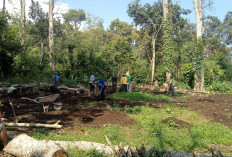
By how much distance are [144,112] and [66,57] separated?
16.8 m

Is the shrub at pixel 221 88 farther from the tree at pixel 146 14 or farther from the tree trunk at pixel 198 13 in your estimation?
the tree at pixel 146 14

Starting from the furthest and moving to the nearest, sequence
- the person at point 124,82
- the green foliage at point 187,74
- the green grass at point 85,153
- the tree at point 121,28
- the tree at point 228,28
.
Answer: the tree at point 121,28, the tree at point 228,28, the green foliage at point 187,74, the person at point 124,82, the green grass at point 85,153


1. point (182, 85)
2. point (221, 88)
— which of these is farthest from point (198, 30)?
point (221, 88)

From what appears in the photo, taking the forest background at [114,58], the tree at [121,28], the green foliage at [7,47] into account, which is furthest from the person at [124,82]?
the tree at [121,28]

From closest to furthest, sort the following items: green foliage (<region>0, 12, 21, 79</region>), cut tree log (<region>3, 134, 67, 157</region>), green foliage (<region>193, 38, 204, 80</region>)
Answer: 1. cut tree log (<region>3, 134, 67, 157</region>)
2. green foliage (<region>0, 12, 21, 79</region>)
3. green foliage (<region>193, 38, 204, 80</region>)

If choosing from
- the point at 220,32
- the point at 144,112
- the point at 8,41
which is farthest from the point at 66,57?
the point at 220,32

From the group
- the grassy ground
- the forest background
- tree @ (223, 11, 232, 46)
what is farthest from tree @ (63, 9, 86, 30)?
the grassy ground

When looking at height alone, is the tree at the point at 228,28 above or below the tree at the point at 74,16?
below

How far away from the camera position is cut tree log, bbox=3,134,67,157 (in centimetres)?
380

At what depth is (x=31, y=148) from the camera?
399 cm

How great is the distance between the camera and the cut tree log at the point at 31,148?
3.80 m

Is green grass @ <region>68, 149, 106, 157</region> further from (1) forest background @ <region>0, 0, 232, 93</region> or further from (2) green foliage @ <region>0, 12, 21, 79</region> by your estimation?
(2) green foliage @ <region>0, 12, 21, 79</region>

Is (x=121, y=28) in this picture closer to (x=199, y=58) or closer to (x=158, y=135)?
(x=199, y=58)

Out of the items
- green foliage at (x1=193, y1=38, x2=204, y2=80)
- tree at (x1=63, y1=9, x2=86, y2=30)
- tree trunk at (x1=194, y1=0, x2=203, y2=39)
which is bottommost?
green foliage at (x1=193, y1=38, x2=204, y2=80)
